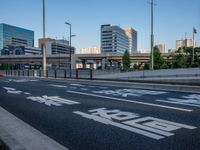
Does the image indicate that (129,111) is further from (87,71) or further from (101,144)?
(87,71)

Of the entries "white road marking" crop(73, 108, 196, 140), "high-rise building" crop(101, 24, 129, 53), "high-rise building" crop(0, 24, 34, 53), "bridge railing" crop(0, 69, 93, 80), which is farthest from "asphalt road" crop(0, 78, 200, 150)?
"high-rise building" crop(0, 24, 34, 53)

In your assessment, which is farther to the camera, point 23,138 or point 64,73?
point 64,73

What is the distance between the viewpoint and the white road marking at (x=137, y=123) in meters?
5.18

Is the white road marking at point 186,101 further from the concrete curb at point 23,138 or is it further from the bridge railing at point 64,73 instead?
the bridge railing at point 64,73

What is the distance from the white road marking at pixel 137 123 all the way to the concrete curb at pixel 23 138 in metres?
1.78

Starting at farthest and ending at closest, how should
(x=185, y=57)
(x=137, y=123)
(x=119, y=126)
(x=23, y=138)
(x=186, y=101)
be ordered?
(x=185, y=57) < (x=186, y=101) < (x=137, y=123) < (x=119, y=126) < (x=23, y=138)

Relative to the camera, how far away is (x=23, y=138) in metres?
4.90

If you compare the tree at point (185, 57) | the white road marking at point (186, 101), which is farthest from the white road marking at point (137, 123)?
the tree at point (185, 57)

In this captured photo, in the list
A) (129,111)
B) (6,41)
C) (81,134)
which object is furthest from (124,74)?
(6,41)

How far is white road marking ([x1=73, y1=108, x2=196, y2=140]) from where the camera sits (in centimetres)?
518

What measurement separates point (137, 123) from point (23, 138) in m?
2.73

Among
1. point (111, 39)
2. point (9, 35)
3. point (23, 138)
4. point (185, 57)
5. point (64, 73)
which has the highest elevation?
point (9, 35)

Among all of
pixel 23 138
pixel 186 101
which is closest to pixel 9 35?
pixel 186 101

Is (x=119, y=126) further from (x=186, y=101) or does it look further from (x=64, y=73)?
(x=64, y=73)
